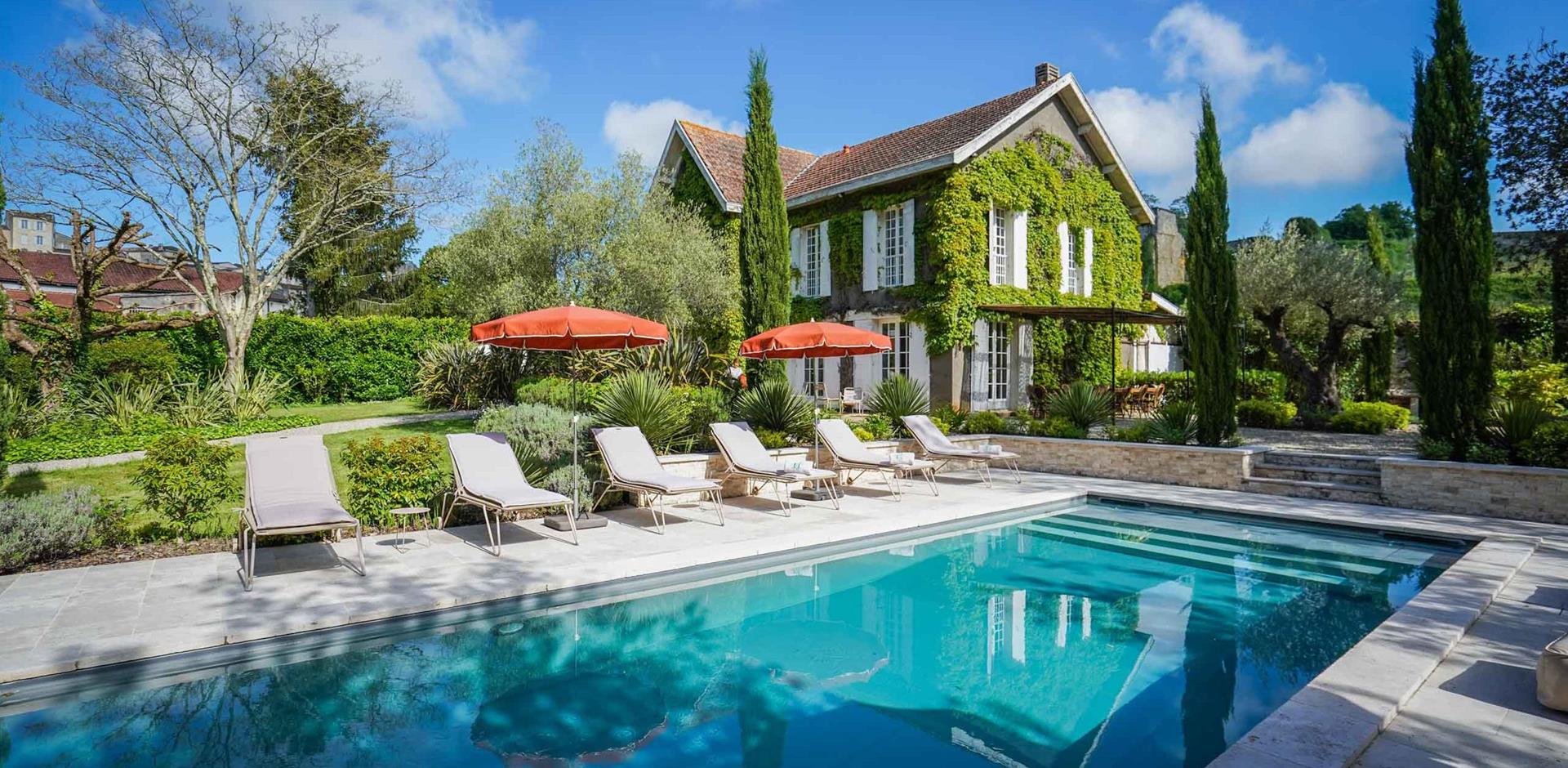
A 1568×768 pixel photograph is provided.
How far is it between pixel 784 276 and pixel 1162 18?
384 inches

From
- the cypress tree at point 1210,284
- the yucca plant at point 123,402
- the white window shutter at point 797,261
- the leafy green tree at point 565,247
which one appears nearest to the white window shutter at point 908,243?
the white window shutter at point 797,261

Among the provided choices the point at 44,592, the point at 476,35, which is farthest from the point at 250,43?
the point at 44,592

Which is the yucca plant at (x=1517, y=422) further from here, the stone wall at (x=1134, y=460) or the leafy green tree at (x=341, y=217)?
the leafy green tree at (x=341, y=217)

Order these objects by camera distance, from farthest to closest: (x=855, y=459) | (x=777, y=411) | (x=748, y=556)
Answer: (x=777, y=411) < (x=855, y=459) < (x=748, y=556)

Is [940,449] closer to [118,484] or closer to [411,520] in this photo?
[411,520]

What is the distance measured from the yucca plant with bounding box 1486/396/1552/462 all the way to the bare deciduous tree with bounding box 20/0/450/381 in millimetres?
21457

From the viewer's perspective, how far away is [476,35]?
14.6 meters

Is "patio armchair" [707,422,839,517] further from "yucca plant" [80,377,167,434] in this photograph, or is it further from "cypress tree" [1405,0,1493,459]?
"yucca plant" [80,377,167,434]

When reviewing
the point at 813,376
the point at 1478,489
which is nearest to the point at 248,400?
the point at 813,376

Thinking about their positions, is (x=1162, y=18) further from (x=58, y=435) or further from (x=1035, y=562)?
(x=58, y=435)

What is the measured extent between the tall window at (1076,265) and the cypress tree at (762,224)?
33.1ft

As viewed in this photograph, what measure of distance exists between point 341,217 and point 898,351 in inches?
648

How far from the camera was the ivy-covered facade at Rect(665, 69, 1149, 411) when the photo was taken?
57.4 ft

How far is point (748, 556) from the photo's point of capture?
7.37 meters
